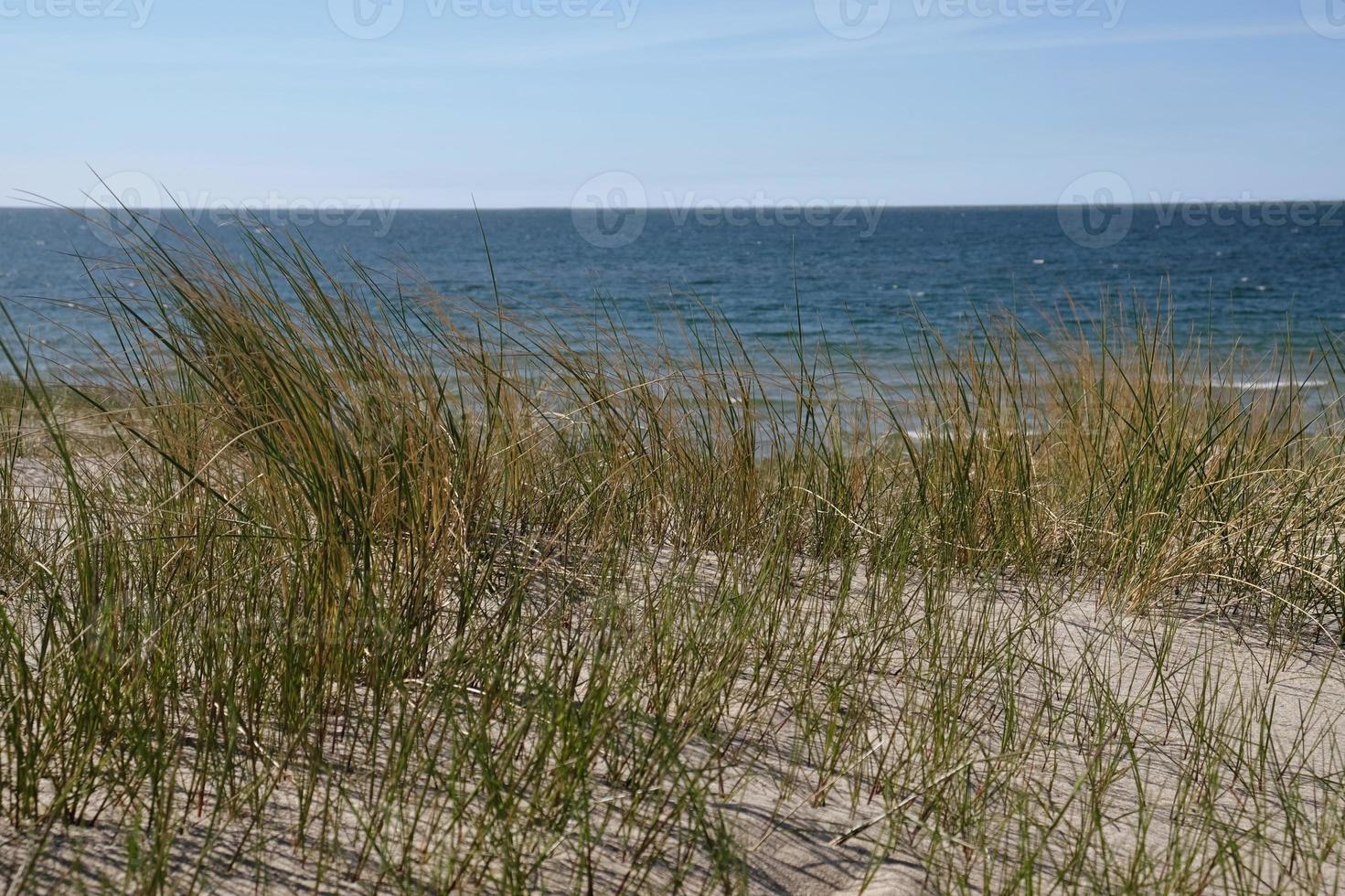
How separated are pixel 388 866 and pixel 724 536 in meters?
1.51

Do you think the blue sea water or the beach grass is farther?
the blue sea water

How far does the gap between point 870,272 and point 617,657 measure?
3464cm

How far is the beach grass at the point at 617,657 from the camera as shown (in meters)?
1.34

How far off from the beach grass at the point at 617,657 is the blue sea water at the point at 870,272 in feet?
2.01

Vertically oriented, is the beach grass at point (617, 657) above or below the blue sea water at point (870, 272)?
below

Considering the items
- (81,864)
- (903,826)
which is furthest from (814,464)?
(81,864)

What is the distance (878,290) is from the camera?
2744 centimetres

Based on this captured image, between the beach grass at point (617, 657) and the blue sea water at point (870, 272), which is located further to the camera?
the blue sea water at point (870, 272)

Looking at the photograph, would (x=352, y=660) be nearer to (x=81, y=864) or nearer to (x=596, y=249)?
(x=81, y=864)

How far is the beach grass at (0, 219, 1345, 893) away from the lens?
1.34m

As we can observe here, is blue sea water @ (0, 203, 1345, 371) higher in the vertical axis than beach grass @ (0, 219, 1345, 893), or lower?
higher

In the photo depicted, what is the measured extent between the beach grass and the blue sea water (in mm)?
612

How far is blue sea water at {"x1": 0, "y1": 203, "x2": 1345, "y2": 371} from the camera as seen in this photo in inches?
615

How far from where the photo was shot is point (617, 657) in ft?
5.50
